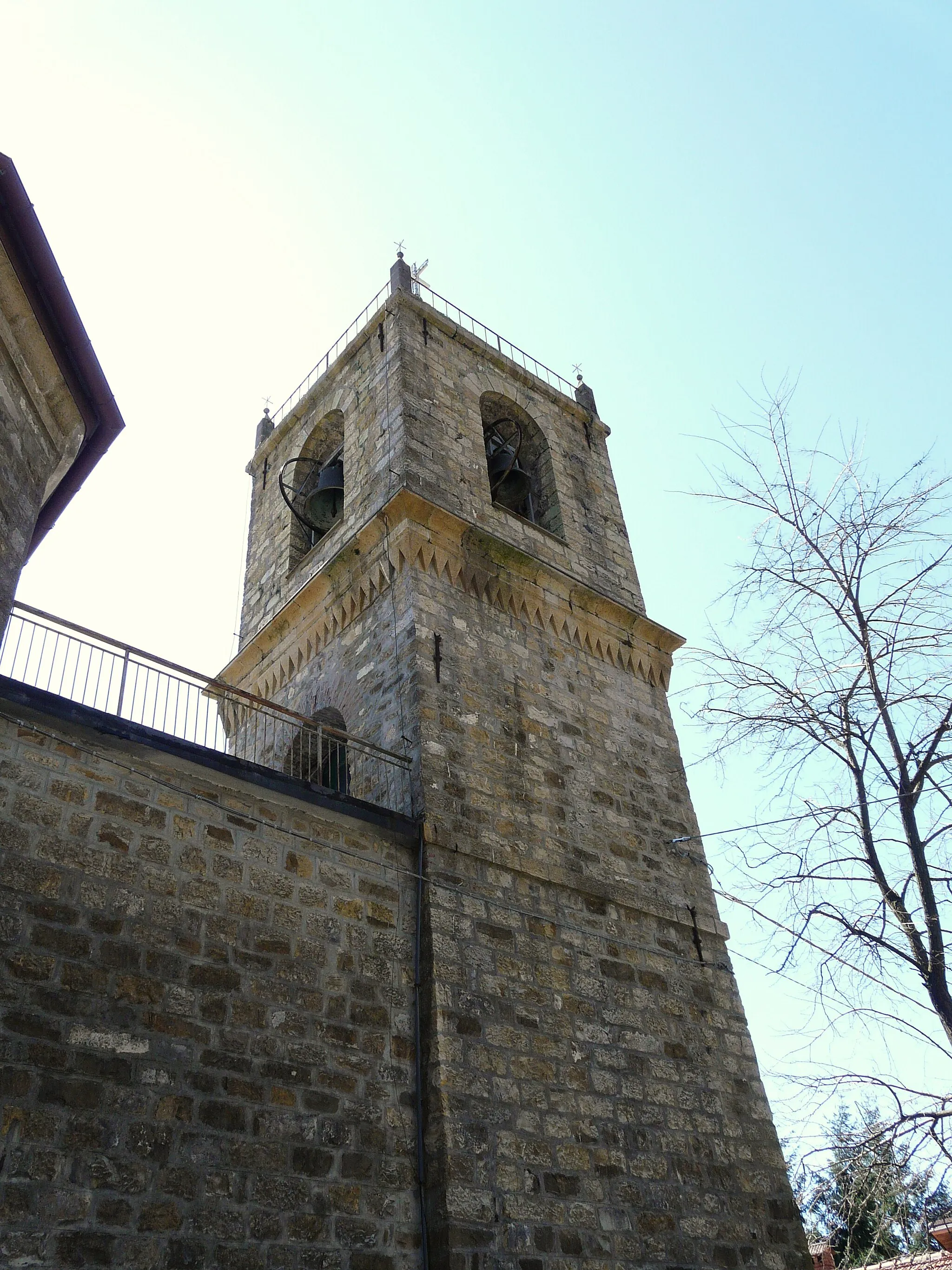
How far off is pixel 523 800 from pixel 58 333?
5422mm

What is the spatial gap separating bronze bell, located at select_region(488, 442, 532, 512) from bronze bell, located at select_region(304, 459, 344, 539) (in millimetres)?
1912

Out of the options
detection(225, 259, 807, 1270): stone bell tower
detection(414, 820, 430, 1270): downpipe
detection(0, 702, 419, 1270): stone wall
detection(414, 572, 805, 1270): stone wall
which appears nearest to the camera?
detection(0, 702, 419, 1270): stone wall

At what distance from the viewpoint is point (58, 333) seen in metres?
7.60

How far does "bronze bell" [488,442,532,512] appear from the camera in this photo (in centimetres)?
1345

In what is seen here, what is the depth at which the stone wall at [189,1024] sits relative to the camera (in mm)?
5895

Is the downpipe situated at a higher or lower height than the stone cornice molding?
lower

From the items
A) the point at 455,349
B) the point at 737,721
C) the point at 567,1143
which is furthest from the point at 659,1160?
the point at 455,349

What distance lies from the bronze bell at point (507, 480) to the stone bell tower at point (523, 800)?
0.12ft

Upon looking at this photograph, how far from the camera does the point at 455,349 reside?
1415 cm

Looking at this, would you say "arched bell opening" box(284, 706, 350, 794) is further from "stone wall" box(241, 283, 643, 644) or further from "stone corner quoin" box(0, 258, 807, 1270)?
"stone wall" box(241, 283, 643, 644)

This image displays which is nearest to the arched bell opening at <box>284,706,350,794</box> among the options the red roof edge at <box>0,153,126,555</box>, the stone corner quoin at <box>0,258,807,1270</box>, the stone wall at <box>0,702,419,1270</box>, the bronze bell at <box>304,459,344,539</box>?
the stone corner quoin at <box>0,258,807,1270</box>

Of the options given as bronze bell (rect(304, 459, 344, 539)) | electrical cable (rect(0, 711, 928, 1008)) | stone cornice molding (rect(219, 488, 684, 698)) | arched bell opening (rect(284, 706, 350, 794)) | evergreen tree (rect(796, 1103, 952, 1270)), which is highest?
bronze bell (rect(304, 459, 344, 539))

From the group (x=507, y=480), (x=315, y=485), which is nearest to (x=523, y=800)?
(x=507, y=480)

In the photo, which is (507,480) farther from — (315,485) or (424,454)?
(315,485)
